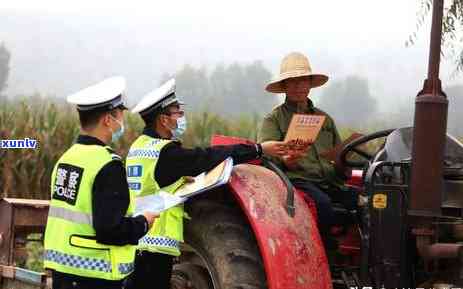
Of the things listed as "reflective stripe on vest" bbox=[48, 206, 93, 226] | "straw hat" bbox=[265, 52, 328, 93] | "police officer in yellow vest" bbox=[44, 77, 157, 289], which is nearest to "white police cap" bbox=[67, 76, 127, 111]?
"police officer in yellow vest" bbox=[44, 77, 157, 289]

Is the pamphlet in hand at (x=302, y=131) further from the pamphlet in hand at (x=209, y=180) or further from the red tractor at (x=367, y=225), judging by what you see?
the pamphlet in hand at (x=209, y=180)

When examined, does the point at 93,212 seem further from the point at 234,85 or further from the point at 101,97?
the point at 234,85

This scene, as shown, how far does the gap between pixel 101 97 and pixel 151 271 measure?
→ 1.37 m

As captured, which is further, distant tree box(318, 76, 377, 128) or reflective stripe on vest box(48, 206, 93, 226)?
distant tree box(318, 76, 377, 128)

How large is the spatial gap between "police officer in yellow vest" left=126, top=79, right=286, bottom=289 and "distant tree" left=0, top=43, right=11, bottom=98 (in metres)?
27.9

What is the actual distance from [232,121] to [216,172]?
33.5 ft

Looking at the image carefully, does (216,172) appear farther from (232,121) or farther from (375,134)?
(232,121)

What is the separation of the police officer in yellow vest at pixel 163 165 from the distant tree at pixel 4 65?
27.9 meters

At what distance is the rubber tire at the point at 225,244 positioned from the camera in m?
4.47

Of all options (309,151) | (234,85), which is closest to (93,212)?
(309,151)

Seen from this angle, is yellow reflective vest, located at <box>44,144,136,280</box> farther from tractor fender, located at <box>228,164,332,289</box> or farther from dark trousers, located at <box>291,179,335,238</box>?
dark trousers, located at <box>291,179,335,238</box>

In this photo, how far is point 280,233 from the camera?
14.7 feet

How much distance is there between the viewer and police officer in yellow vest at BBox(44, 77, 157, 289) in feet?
11.7

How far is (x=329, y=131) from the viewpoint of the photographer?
5895 mm
